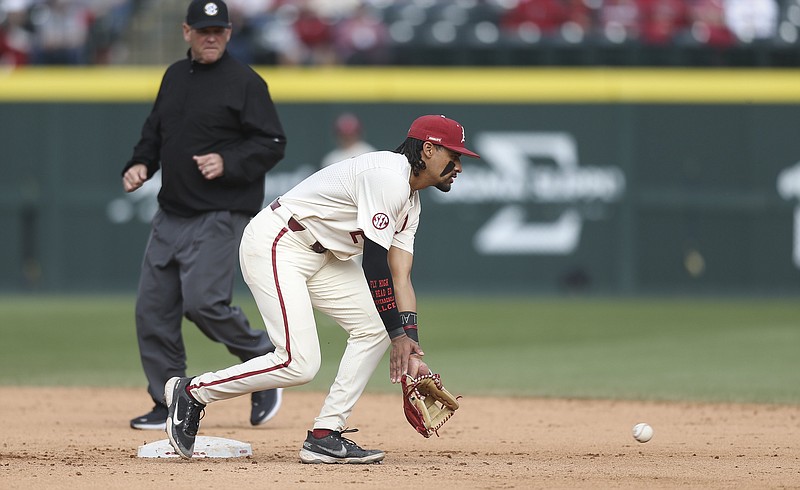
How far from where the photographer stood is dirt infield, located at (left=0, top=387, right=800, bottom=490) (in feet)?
18.5

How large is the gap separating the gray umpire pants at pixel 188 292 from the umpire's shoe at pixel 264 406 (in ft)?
1.25

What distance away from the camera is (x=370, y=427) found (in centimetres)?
773

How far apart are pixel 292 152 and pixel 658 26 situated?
5.05m

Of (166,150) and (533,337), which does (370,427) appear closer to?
(166,150)

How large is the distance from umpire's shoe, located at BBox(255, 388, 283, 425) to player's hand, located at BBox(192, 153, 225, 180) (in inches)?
51.3

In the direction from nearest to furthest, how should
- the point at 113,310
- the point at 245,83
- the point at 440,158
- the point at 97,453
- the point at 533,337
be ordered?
the point at 440,158 → the point at 97,453 → the point at 245,83 → the point at 533,337 → the point at 113,310

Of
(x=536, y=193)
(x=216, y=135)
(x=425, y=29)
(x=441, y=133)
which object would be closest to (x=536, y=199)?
(x=536, y=193)

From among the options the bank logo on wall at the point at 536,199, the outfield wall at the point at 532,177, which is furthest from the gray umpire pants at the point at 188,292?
the bank logo on wall at the point at 536,199

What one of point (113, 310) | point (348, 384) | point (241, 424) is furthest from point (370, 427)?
point (113, 310)

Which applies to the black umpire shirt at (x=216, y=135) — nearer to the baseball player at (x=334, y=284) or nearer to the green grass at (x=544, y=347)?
the baseball player at (x=334, y=284)

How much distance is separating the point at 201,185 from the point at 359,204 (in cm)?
174

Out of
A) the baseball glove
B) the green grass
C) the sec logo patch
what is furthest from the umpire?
the green grass

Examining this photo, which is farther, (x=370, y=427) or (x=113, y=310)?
(x=113, y=310)

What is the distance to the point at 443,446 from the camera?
271 inches
